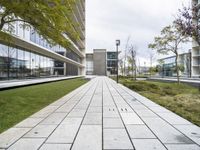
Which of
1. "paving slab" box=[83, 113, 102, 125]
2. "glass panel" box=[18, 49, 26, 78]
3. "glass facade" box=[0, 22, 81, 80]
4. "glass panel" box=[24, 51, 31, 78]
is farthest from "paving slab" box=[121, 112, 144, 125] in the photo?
"glass panel" box=[24, 51, 31, 78]

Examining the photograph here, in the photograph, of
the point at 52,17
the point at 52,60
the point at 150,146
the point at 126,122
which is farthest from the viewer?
the point at 52,60

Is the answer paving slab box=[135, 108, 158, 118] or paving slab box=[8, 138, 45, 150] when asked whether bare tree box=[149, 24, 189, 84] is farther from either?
paving slab box=[8, 138, 45, 150]

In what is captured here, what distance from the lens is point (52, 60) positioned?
3650cm

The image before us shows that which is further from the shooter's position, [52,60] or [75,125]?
[52,60]

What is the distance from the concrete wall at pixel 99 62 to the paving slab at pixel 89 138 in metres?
92.8

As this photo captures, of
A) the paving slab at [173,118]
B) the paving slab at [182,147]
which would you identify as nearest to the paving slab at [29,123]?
the paving slab at [182,147]

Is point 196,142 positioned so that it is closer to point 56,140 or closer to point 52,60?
point 56,140

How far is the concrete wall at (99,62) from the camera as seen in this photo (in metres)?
98.4

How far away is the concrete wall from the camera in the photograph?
98.4m

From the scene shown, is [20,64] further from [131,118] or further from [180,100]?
[131,118]

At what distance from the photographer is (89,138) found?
4391mm

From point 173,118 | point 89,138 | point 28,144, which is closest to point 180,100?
point 173,118

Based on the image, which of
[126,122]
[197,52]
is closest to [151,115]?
[126,122]

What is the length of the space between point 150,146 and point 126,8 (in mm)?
20080
